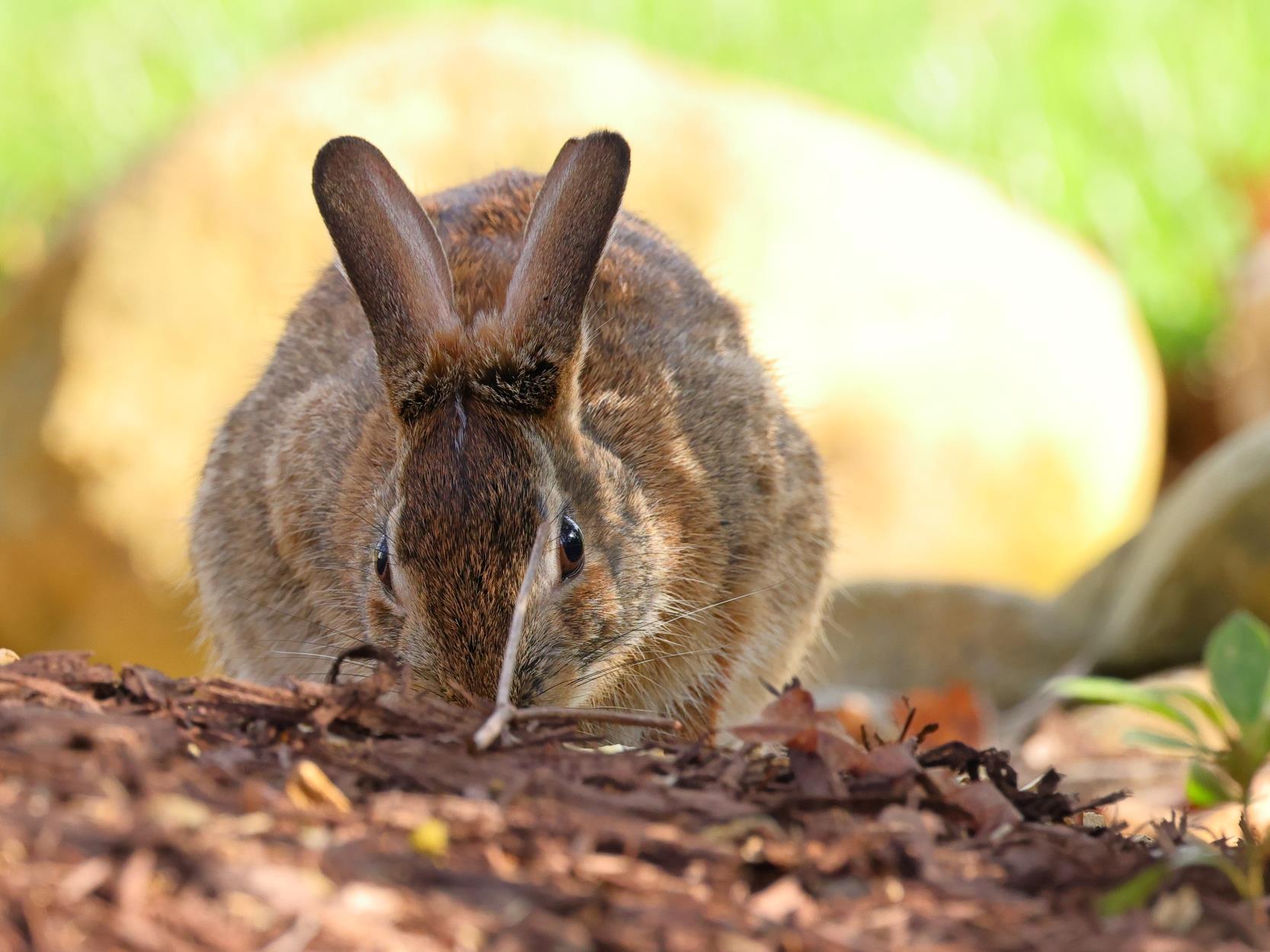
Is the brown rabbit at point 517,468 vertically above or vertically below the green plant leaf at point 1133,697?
above

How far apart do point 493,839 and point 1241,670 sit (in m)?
1.56

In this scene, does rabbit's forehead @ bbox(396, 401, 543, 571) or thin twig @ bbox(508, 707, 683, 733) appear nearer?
thin twig @ bbox(508, 707, 683, 733)

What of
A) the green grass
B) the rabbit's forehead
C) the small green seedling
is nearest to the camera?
the small green seedling

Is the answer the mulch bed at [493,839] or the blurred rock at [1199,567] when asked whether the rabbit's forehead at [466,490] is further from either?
the blurred rock at [1199,567]

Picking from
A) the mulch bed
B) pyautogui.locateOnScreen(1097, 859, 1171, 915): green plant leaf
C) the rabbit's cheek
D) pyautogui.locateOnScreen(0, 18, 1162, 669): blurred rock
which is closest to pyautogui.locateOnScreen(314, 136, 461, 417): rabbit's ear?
the rabbit's cheek

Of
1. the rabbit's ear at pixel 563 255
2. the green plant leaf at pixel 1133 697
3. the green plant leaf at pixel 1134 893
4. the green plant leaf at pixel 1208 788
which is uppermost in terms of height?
the rabbit's ear at pixel 563 255

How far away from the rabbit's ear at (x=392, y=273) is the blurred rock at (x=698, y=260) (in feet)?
18.7

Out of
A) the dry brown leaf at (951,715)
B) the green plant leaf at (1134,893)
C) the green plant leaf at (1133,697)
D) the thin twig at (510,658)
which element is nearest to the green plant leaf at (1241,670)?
the green plant leaf at (1133,697)

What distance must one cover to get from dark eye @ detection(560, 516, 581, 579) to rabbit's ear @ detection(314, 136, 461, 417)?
53cm

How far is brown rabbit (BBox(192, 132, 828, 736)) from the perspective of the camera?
12.3 feet

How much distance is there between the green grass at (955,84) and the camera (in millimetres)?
11719

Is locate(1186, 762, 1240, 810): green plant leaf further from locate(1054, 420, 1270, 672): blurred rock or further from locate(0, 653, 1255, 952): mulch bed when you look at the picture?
locate(1054, 420, 1270, 672): blurred rock

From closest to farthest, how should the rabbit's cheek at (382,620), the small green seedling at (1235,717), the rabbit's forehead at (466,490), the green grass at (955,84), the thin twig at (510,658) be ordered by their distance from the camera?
the thin twig at (510,658)
the small green seedling at (1235,717)
the rabbit's forehead at (466,490)
the rabbit's cheek at (382,620)
the green grass at (955,84)

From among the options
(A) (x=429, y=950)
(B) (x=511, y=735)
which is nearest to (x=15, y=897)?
(A) (x=429, y=950)
